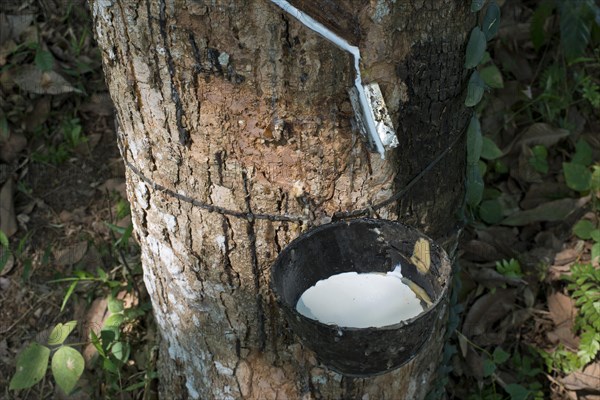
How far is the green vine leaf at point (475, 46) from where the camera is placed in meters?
1.59

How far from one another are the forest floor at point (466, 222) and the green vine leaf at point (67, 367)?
0.01 meters

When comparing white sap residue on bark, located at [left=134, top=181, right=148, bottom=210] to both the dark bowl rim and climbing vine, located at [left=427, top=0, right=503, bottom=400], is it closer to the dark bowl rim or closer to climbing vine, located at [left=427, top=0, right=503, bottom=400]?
the dark bowl rim

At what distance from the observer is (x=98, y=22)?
5.16 ft

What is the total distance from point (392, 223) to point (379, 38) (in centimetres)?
40

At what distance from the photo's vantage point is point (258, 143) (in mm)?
1525

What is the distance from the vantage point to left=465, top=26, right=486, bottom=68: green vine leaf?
5.22 feet

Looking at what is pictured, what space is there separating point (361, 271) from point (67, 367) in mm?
982

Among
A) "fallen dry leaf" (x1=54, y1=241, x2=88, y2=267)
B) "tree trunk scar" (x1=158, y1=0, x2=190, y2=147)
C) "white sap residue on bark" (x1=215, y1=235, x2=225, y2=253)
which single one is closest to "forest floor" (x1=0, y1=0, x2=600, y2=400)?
"fallen dry leaf" (x1=54, y1=241, x2=88, y2=267)

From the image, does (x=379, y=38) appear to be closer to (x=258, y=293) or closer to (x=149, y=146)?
(x=149, y=146)

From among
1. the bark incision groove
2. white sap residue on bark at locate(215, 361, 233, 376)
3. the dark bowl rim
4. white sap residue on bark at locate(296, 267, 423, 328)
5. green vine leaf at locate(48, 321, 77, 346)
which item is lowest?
white sap residue on bark at locate(215, 361, 233, 376)

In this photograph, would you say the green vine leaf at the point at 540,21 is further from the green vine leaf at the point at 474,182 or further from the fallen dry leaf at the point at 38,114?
the fallen dry leaf at the point at 38,114

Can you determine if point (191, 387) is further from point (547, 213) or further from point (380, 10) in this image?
point (547, 213)

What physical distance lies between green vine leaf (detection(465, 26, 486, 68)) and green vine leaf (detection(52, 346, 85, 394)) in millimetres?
1392

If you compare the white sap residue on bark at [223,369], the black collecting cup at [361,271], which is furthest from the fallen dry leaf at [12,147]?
the black collecting cup at [361,271]
